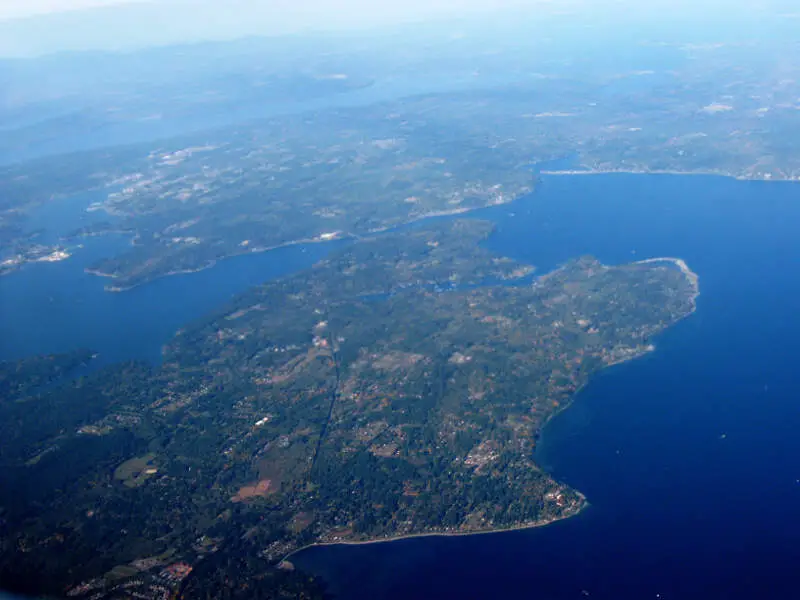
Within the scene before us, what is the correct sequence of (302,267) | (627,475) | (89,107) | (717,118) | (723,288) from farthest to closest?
(89,107), (717,118), (302,267), (723,288), (627,475)

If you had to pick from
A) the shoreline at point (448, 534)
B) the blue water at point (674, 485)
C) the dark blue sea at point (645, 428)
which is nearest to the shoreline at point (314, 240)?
the dark blue sea at point (645, 428)

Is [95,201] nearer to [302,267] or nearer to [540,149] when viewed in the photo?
[302,267]

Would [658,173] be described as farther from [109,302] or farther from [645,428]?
[109,302]

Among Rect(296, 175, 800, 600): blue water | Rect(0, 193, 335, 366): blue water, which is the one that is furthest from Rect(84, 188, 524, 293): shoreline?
Rect(296, 175, 800, 600): blue water

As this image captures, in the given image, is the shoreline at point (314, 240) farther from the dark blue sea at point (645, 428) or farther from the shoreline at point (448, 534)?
the shoreline at point (448, 534)

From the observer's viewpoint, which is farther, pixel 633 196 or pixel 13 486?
pixel 633 196

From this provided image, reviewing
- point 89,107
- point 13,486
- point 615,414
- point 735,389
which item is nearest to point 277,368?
point 13,486

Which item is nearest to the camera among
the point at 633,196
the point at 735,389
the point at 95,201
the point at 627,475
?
the point at 627,475

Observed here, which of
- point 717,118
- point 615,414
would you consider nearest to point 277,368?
point 615,414
